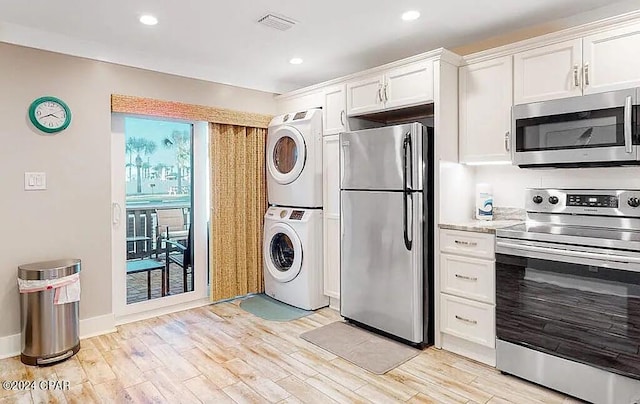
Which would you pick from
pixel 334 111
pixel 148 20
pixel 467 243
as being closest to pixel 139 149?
pixel 148 20

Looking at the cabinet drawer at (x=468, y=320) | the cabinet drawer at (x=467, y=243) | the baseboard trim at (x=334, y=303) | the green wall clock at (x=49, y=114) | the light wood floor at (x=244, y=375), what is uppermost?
the green wall clock at (x=49, y=114)

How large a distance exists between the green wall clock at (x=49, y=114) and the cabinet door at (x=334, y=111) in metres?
2.15

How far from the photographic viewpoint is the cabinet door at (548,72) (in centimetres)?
246

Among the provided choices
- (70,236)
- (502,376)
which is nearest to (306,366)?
(502,376)

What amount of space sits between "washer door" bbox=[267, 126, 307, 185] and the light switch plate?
1995 millimetres

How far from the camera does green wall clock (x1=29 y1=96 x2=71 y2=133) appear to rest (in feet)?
9.69

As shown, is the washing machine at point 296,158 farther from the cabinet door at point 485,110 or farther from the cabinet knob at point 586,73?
the cabinet knob at point 586,73

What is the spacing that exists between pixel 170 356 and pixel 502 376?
2281mm

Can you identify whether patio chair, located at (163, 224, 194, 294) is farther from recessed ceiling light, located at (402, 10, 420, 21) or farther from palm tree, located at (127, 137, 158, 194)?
recessed ceiling light, located at (402, 10, 420, 21)

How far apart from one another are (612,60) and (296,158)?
257 centimetres

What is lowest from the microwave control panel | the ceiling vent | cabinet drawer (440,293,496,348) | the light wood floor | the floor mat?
the light wood floor

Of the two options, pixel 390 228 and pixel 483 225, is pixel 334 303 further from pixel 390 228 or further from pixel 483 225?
pixel 483 225

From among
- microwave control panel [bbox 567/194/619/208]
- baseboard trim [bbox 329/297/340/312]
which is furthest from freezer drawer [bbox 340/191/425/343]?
microwave control panel [bbox 567/194/619/208]

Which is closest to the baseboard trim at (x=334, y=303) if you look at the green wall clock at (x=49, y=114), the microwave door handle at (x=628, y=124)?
the microwave door handle at (x=628, y=124)
